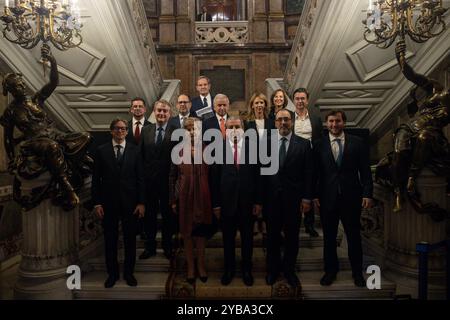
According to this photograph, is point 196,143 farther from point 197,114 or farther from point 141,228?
point 141,228

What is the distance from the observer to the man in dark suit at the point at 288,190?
9.15 feet

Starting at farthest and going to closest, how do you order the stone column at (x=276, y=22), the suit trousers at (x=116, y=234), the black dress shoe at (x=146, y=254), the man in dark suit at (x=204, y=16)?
the man in dark suit at (x=204, y=16) → the stone column at (x=276, y=22) → the black dress shoe at (x=146, y=254) → the suit trousers at (x=116, y=234)

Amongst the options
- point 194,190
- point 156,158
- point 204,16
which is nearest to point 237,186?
point 194,190

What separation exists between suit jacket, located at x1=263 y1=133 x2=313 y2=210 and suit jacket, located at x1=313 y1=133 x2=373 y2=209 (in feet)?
0.40

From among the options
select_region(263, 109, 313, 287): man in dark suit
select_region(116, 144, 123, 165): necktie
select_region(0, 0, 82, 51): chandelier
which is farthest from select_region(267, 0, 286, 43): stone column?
select_region(116, 144, 123, 165): necktie

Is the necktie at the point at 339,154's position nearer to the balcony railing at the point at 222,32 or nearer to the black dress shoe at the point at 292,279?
the black dress shoe at the point at 292,279

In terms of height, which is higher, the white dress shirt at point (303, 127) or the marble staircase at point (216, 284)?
the white dress shirt at point (303, 127)

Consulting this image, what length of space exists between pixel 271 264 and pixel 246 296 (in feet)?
1.06

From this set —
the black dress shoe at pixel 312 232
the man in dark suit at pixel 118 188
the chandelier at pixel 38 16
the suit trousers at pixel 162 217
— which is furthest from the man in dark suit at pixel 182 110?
the black dress shoe at pixel 312 232

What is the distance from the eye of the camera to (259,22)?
8047 millimetres

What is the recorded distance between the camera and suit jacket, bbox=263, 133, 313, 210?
2785 mm

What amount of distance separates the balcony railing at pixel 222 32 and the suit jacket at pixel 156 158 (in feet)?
18.2

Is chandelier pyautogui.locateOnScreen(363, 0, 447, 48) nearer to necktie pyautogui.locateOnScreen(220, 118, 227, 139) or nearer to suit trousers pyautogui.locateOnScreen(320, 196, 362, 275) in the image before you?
suit trousers pyautogui.locateOnScreen(320, 196, 362, 275)
